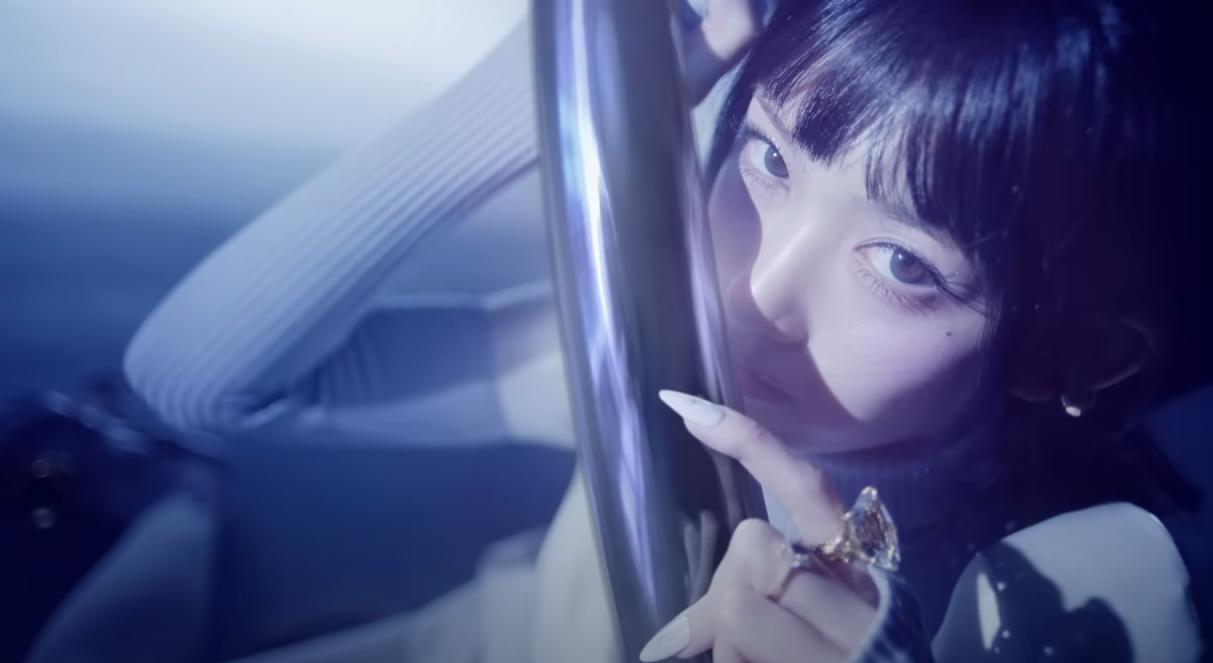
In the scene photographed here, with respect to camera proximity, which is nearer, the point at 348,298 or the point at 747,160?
the point at 348,298

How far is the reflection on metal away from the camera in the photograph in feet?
2.07

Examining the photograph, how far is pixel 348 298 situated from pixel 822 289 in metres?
0.37

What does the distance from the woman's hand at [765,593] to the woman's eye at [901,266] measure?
17 cm

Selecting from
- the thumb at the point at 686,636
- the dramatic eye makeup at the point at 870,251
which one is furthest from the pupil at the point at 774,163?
the thumb at the point at 686,636

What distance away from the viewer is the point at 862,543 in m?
0.73

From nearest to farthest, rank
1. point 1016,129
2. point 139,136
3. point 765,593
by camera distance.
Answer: point 139,136 < point 765,593 < point 1016,129

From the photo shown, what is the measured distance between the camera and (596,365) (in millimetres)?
633

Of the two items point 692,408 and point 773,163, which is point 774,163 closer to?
point 773,163

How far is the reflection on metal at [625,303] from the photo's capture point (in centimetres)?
63

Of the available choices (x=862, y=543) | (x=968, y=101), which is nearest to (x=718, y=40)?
(x=968, y=101)

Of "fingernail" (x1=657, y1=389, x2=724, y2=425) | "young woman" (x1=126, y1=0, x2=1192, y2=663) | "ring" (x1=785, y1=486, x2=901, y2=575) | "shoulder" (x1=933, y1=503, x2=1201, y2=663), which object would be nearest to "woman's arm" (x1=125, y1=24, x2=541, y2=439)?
"young woman" (x1=126, y1=0, x2=1192, y2=663)

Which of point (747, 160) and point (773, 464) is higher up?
point (747, 160)

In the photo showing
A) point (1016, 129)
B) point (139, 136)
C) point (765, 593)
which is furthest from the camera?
point (1016, 129)

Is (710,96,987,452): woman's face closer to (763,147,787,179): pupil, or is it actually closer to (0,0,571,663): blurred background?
(763,147,787,179): pupil
